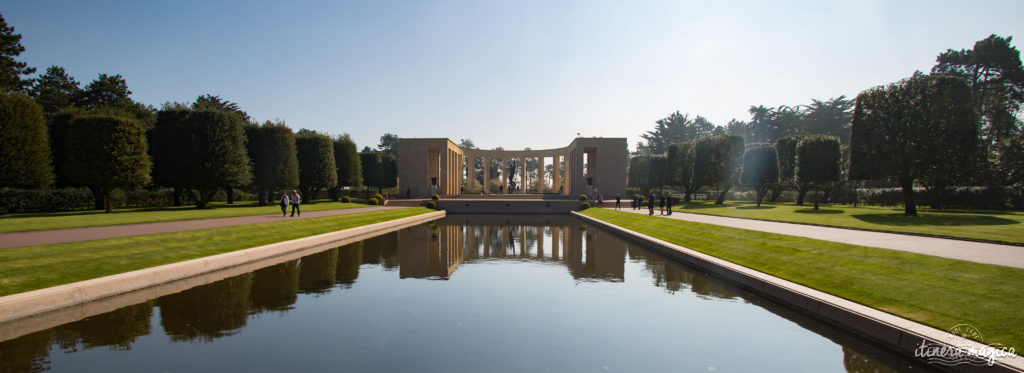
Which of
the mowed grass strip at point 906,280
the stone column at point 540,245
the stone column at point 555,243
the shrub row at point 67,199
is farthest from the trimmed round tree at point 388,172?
the mowed grass strip at point 906,280

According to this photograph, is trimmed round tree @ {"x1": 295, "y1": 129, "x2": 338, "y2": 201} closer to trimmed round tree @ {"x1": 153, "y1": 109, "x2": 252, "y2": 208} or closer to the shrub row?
the shrub row

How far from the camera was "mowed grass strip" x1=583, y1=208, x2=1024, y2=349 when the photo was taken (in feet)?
19.4

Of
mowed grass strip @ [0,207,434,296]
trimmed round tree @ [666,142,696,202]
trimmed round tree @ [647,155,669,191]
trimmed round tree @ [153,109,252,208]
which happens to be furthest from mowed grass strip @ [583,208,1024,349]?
trimmed round tree @ [647,155,669,191]

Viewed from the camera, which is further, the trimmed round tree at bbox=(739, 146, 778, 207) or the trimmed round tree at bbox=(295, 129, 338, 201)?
the trimmed round tree at bbox=(739, 146, 778, 207)

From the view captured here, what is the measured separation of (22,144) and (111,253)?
72.7ft

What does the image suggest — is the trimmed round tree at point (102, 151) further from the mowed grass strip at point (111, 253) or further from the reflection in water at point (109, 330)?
the reflection in water at point (109, 330)

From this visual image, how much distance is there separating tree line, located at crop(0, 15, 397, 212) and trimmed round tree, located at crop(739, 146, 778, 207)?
39.5 metres

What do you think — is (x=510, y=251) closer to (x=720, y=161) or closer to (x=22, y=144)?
(x=22, y=144)

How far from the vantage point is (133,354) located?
5246 millimetres

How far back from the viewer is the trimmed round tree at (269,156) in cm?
3744

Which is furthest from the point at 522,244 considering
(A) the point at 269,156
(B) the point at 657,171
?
(B) the point at 657,171

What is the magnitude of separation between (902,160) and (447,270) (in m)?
27.0

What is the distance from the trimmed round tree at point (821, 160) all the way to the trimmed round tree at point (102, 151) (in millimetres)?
46599

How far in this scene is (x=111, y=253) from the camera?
10.6 metres
